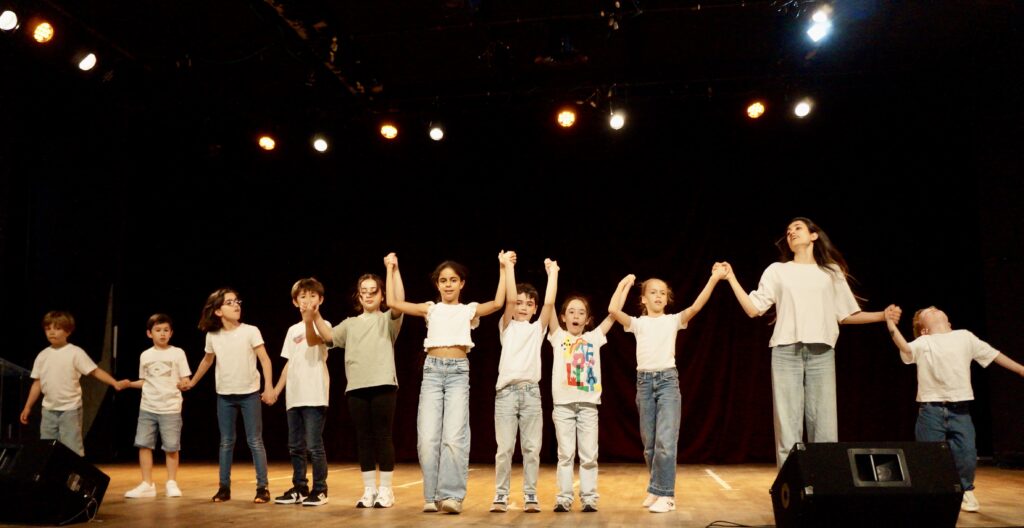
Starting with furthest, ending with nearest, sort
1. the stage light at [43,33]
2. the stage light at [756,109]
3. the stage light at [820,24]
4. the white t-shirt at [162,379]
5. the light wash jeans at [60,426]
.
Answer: the stage light at [756,109], the stage light at [820,24], the stage light at [43,33], the light wash jeans at [60,426], the white t-shirt at [162,379]

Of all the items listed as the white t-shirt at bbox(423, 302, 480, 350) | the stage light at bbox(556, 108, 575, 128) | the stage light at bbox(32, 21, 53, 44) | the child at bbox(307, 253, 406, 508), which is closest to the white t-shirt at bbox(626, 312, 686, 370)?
the white t-shirt at bbox(423, 302, 480, 350)

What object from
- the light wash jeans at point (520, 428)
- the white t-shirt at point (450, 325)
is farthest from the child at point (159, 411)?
the light wash jeans at point (520, 428)

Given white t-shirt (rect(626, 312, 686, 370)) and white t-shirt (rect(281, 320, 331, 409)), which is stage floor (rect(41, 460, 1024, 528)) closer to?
white t-shirt (rect(281, 320, 331, 409))

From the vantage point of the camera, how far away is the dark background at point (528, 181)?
26.4ft

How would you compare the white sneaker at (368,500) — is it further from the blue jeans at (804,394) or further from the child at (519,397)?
the blue jeans at (804,394)

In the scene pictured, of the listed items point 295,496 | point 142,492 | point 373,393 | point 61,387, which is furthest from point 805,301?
point 61,387

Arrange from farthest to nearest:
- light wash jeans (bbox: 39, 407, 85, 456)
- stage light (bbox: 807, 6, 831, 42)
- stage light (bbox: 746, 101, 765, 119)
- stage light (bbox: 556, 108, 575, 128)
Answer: stage light (bbox: 556, 108, 575, 128) → stage light (bbox: 746, 101, 765, 119) → stage light (bbox: 807, 6, 831, 42) → light wash jeans (bbox: 39, 407, 85, 456)

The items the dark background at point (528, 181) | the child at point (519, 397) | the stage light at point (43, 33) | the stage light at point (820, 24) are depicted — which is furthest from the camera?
the dark background at point (528, 181)

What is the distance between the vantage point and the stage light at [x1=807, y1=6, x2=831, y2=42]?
6.71m

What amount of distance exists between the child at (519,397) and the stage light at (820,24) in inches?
136

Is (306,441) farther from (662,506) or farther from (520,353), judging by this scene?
(662,506)

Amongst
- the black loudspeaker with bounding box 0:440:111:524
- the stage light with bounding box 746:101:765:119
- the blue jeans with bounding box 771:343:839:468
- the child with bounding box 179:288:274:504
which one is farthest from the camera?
the stage light with bounding box 746:101:765:119

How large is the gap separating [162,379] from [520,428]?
2.65 m

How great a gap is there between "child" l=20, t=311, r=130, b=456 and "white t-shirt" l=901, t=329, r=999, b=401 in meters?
5.36
